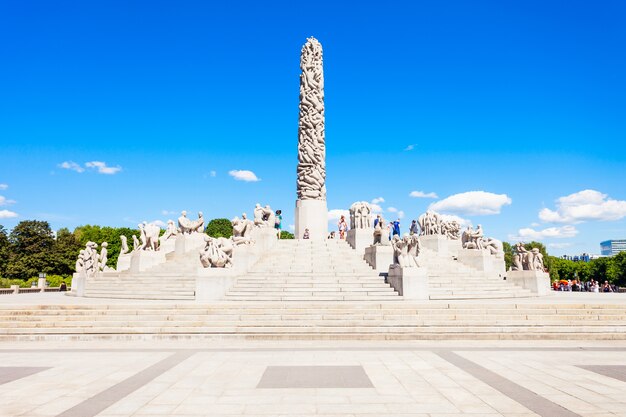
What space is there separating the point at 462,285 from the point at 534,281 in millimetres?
5177

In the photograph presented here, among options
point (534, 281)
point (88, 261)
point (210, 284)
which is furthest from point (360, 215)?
point (88, 261)

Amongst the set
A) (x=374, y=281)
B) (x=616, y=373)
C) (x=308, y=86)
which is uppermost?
(x=308, y=86)

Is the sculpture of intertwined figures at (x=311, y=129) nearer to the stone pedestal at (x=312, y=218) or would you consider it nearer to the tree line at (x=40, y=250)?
the stone pedestal at (x=312, y=218)

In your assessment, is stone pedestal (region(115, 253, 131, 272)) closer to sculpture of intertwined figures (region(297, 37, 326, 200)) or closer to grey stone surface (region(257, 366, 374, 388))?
sculpture of intertwined figures (region(297, 37, 326, 200))

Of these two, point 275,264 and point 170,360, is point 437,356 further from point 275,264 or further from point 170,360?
point 275,264

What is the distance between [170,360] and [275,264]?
13.0 metres

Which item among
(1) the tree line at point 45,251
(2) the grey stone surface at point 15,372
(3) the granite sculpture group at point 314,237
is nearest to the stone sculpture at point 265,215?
(3) the granite sculpture group at point 314,237

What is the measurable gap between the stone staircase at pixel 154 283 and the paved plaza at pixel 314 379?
8.19 metres

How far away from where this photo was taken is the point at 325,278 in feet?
61.5

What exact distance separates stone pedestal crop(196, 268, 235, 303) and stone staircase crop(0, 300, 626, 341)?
404 centimetres

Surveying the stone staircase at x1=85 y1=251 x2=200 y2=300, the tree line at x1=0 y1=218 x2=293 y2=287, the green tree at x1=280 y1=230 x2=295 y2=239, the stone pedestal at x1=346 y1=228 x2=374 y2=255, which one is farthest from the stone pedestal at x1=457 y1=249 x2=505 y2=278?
the green tree at x1=280 y1=230 x2=295 y2=239

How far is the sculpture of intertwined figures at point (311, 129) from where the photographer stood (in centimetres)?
3281

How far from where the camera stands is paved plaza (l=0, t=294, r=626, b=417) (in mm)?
5469

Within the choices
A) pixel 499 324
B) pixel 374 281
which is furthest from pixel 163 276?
pixel 499 324
